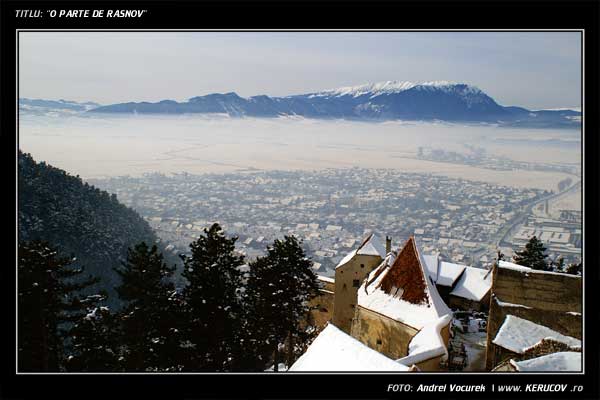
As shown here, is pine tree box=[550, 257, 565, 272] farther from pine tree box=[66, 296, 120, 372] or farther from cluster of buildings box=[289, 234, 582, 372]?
pine tree box=[66, 296, 120, 372]

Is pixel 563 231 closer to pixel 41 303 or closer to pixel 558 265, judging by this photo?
pixel 41 303

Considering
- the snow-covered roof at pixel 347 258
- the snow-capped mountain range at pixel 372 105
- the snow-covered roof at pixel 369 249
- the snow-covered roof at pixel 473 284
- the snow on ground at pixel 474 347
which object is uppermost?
the snow-capped mountain range at pixel 372 105

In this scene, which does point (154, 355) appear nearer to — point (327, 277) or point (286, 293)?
point (286, 293)

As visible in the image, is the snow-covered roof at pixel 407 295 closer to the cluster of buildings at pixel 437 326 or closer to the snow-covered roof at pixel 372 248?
the cluster of buildings at pixel 437 326

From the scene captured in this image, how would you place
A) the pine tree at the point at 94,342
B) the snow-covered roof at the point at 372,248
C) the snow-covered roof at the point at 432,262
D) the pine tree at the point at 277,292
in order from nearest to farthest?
1. the pine tree at the point at 94,342
2. the pine tree at the point at 277,292
3. the snow-covered roof at the point at 372,248
4. the snow-covered roof at the point at 432,262

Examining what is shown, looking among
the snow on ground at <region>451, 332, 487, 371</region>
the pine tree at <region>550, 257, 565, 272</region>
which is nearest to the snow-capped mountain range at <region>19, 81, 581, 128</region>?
the snow on ground at <region>451, 332, 487, 371</region>

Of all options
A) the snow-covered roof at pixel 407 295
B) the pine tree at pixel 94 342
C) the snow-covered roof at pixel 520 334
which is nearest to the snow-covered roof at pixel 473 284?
the snow-covered roof at pixel 407 295

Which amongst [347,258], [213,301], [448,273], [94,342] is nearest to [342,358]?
[213,301]
